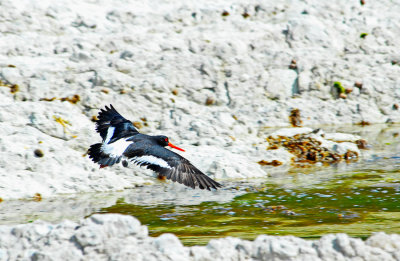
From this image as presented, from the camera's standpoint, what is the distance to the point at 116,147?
32.2 feet

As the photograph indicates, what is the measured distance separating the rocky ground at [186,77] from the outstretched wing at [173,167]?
157cm

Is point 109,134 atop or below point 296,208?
atop

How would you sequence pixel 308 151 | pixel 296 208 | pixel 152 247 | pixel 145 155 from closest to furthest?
pixel 152 247 < pixel 296 208 < pixel 145 155 < pixel 308 151

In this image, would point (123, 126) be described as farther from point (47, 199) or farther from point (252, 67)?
point (252, 67)

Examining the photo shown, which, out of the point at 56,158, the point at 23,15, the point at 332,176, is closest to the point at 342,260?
the point at 332,176

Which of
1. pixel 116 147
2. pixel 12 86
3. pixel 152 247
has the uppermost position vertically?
pixel 12 86

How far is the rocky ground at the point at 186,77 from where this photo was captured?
38.7 ft

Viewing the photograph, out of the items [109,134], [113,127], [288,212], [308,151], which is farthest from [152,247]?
[308,151]

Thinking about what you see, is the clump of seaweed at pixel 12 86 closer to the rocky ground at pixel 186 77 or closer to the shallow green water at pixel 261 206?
the rocky ground at pixel 186 77

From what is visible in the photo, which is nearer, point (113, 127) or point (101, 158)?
point (101, 158)

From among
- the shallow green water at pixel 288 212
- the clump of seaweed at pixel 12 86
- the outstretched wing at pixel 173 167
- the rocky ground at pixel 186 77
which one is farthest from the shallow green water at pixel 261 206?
A: the clump of seaweed at pixel 12 86

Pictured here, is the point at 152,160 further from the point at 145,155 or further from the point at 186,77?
the point at 186,77

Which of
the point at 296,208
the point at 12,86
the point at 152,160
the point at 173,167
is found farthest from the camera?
the point at 12,86

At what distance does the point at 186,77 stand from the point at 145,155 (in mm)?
8419
